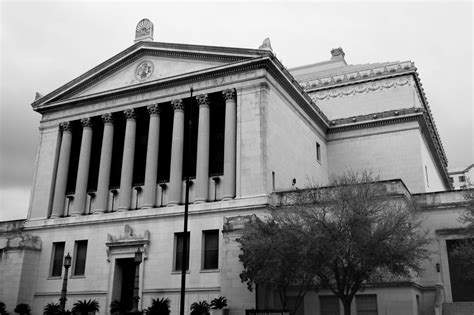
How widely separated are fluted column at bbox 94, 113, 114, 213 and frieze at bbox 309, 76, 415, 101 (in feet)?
78.4

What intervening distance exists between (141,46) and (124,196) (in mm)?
13402

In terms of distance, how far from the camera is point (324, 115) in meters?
54.4

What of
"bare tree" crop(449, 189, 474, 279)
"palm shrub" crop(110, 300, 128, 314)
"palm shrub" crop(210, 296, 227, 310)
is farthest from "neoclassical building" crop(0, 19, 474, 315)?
"bare tree" crop(449, 189, 474, 279)

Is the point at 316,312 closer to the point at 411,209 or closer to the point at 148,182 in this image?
the point at 411,209

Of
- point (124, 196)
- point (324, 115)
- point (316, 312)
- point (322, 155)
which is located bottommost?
point (316, 312)

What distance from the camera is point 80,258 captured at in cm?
4425

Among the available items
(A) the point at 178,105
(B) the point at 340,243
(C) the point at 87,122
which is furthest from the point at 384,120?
(C) the point at 87,122

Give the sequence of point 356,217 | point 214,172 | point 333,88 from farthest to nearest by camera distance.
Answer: point 333,88
point 214,172
point 356,217

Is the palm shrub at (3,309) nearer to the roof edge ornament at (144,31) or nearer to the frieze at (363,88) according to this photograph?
the roof edge ornament at (144,31)

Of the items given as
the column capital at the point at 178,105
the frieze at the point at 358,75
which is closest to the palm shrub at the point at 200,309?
the column capital at the point at 178,105

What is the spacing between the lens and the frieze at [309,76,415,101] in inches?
2200

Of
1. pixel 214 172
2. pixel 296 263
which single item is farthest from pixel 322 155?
pixel 296 263

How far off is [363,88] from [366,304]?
95.6 ft

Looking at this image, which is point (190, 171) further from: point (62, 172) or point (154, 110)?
point (62, 172)
